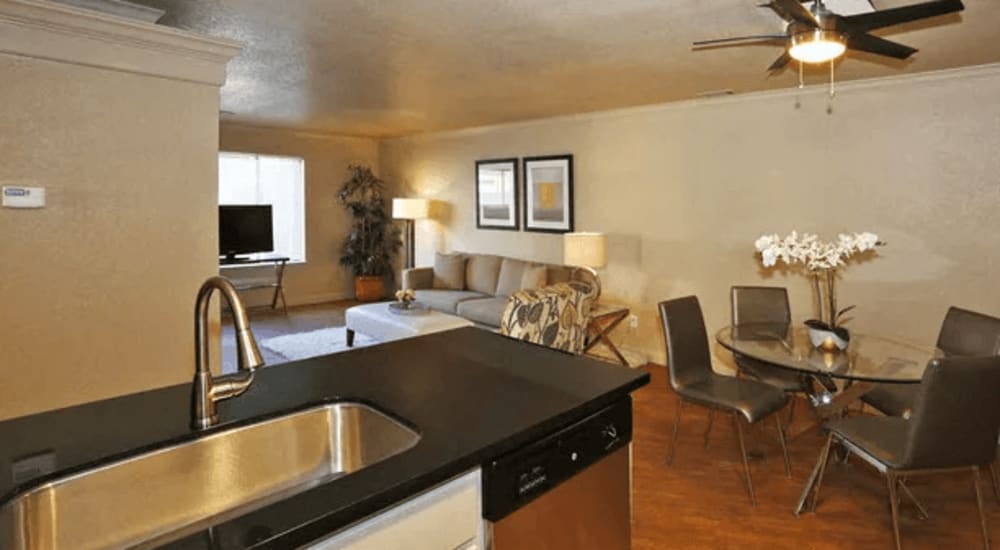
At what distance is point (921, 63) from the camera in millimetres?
3594

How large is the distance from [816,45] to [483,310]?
3.83 m

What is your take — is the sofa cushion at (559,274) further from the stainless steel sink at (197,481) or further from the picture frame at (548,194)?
the stainless steel sink at (197,481)

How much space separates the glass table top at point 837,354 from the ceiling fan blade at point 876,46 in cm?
139

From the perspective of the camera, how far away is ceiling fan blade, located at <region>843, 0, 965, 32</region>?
1986 millimetres

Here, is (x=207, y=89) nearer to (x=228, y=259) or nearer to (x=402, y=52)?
(x=402, y=52)

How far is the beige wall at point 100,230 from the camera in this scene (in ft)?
7.70

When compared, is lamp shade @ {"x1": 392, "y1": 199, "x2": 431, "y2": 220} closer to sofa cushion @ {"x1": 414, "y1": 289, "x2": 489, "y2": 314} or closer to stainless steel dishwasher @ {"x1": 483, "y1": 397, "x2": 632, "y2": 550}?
sofa cushion @ {"x1": 414, "y1": 289, "x2": 489, "y2": 314}

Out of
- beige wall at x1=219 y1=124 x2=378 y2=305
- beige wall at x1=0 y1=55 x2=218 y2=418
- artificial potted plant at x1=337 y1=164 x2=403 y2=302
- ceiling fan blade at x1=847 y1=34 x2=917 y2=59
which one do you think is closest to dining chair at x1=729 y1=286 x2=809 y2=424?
ceiling fan blade at x1=847 y1=34 x2=917 y2=59

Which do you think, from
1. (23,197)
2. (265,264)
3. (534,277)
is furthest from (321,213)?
(23,197)

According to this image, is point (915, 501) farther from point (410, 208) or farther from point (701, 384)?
point (410, 208)

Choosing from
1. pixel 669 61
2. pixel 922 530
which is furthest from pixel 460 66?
pixel 922 530

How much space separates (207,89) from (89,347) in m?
1.30

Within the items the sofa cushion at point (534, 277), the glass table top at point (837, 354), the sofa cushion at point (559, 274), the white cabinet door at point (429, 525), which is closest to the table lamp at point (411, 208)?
the sofa cushion at point (534, 277)

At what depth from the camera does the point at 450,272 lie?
6.72 meters
